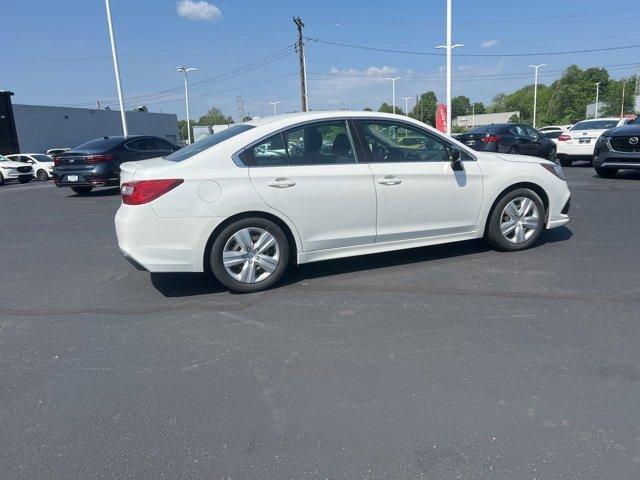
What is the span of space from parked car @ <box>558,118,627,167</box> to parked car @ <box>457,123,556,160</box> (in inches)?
17.7

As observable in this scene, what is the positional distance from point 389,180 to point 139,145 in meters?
10.6

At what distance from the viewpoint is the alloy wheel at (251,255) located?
4.69 meters

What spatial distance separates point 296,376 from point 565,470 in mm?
1553

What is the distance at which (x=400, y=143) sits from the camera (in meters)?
5.30

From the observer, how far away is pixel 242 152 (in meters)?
4.73

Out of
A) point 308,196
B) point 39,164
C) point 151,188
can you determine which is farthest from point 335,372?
point 39,164

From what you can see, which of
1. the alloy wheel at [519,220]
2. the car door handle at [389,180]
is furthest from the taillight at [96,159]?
the alloy wheel at [519,220]

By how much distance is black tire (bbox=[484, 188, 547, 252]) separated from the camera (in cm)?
572

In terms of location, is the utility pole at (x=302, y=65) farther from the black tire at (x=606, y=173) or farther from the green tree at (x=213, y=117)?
the green tree at (x=213, y=117)

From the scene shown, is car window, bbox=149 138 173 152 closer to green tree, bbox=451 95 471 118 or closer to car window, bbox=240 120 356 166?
car window, bbox=240 120 356 166

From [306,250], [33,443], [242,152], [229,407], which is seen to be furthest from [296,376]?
[242,152]

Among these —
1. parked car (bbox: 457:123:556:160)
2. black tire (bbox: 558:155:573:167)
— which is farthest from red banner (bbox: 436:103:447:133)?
black tire (bbox: 558:155:573:167)

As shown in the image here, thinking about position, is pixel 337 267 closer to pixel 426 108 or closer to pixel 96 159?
pixel 96 159

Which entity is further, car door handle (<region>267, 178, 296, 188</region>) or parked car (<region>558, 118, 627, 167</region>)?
parked car (<region>558, 118, 627, 167</region>)
